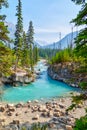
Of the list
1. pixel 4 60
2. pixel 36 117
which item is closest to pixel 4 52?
pixel 4 60

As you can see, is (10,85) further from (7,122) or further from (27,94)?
(7,122)

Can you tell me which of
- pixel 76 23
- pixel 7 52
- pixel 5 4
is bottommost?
pixel 7 52

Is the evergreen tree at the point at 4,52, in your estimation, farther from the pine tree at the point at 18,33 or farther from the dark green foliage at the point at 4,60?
the pine tree at the point at 18,33

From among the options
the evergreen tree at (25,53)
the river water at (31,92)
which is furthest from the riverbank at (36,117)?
the evergreen tree at (25,53)

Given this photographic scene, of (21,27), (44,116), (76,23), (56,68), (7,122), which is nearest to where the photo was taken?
(76,23)

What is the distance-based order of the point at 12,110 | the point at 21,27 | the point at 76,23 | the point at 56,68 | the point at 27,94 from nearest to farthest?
the point at 76,23 → the point at 12,110 → the point at 27,94 → the point at 21,27 → the point at 56,68

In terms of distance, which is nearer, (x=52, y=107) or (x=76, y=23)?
(x=76, y=23)

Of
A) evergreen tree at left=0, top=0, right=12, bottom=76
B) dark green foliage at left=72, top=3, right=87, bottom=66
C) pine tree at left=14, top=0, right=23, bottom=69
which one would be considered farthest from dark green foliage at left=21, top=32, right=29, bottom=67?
dark green foliage at left=72, top=3, right=87, bottom=66

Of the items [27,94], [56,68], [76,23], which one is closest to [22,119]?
[76,23]

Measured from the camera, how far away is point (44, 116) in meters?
25.2

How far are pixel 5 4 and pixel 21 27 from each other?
44.2 metres

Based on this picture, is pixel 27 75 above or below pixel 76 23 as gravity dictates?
below

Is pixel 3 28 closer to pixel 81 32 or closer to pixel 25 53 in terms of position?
pixel 81 32

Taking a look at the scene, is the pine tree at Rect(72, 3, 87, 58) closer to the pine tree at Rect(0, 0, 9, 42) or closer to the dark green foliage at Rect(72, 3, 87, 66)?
the dark green foliage at Rect(72, 3, 87, 66)
